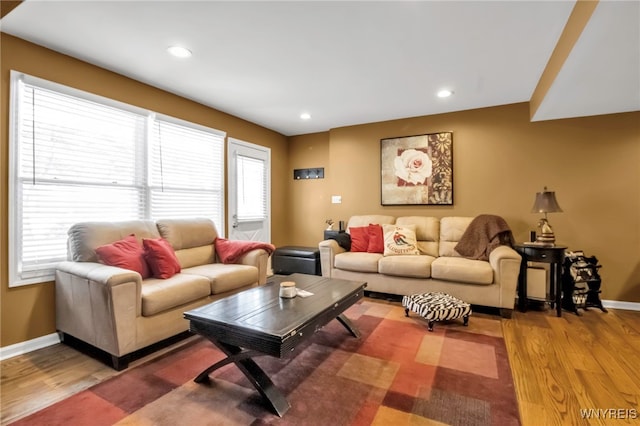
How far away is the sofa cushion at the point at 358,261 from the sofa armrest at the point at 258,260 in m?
0.97

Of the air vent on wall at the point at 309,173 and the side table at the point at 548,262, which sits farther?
the air vent on wall at the point at 309,173

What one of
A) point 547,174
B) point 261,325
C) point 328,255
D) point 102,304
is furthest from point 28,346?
point 547,174

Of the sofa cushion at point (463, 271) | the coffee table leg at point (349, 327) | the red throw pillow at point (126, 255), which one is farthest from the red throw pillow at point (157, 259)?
the sofa cushion at point (463, 271)

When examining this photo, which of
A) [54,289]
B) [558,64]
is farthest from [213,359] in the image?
[558,64]

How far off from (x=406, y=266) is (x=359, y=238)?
89 cm

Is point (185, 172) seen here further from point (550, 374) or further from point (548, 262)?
point (548, 262)

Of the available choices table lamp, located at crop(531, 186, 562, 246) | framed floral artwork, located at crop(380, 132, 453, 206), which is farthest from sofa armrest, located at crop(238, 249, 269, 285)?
table lamp, located at crop(531, 186, 562, 246)

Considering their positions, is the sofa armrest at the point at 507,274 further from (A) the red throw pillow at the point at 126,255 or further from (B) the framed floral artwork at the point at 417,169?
(A) the red throw pillow at the point at 126,255

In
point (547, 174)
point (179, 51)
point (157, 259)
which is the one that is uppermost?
point (179, 51)

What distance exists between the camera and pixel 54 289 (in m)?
2.53

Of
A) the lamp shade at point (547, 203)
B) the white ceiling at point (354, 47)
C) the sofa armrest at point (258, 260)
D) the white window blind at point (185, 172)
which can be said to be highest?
the white ceiling at point (354, 47)

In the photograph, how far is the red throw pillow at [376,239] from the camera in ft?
13.2

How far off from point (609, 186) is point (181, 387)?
462 centimetres

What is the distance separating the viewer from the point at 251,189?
4.73m
